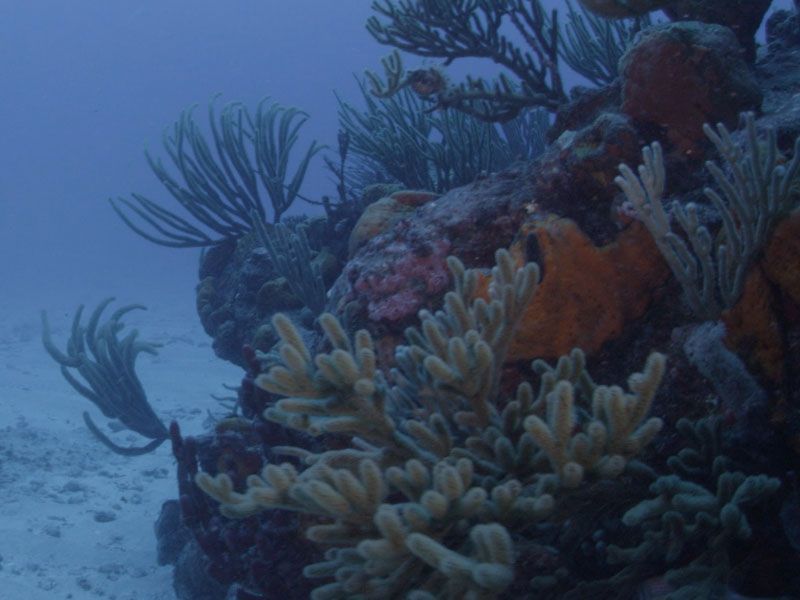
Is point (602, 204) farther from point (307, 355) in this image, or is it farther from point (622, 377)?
point (307, 355)

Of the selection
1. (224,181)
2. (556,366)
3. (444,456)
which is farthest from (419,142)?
(444,456)

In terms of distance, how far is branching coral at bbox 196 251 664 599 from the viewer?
1604mm

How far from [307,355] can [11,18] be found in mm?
134280

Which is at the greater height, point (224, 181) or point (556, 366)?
point (224, 181)

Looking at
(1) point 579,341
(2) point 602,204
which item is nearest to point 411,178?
(2) point 602,204

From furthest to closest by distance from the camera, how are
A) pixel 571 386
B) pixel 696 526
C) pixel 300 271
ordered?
pixel 300 271
pixel 696 526
pixel 571 386

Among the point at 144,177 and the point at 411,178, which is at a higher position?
the point at 144,177

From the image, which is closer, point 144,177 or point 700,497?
point 700,497

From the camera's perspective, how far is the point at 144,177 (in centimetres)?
10512

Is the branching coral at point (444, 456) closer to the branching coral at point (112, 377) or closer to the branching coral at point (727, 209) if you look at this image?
the branching coral at point (727, 209)

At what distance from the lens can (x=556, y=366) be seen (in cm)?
260

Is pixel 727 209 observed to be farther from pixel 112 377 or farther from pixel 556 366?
pixel 112 377

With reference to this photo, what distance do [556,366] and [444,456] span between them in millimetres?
814

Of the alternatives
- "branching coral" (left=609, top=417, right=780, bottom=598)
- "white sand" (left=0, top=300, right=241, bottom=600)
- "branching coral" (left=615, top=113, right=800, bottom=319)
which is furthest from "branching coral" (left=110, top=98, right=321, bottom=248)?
"branching coral" (left=609, top=417, right=780, bottom=598)
